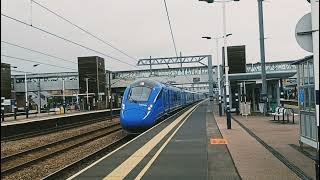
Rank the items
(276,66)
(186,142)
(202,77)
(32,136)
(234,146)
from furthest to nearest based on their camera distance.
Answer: (276,66), (202,77), (32,136), (186,142), (234,146)

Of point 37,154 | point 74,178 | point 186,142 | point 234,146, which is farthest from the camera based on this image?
point 37,154

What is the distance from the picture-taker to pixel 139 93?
26016 millimetres

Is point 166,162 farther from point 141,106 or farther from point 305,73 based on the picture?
point 141,106

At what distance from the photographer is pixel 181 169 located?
1056cm

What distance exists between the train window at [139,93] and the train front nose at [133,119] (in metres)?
1.03

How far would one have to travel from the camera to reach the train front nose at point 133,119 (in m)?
24.3

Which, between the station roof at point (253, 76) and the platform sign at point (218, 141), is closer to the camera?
the platform sign at point (218, 141)

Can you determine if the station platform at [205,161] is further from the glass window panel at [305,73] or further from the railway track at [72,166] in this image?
the glass window panel at [305,73]

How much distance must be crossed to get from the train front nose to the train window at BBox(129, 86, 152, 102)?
103 cm

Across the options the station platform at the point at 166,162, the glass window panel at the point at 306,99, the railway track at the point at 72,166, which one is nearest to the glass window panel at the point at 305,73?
the glass window panel at the point at 306,99

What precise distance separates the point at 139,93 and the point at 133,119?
2.24 m

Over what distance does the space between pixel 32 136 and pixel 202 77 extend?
217 ft

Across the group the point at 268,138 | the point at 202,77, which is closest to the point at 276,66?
the point at 202,77

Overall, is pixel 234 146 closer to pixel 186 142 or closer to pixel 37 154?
pixel 186 142
